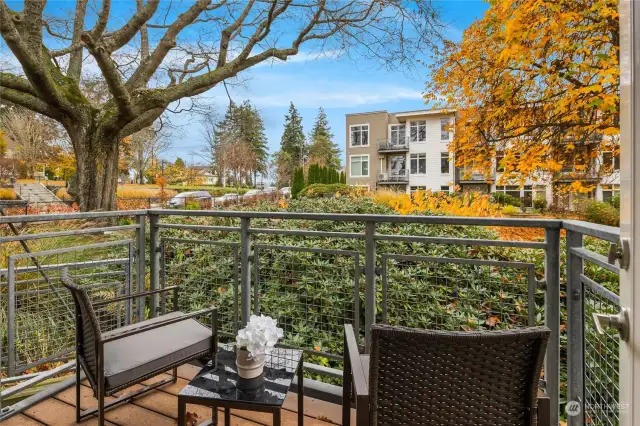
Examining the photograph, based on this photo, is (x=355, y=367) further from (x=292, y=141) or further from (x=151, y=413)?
(x=292, y=141)

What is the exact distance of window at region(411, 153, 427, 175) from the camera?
22.6 metres

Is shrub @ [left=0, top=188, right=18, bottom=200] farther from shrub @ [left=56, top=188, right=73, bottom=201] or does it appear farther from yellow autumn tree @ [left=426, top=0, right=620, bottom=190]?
yellow autumn tree @ [left=426, top=0, right=620, bottom=190]

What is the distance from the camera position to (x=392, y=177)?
23.6 metres

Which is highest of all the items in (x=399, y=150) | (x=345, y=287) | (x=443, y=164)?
(x=399, y=150)

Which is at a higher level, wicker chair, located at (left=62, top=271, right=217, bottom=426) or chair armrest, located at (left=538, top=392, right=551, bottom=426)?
chair armrest, located at (left=538, top=392, right=551, bottom=426)

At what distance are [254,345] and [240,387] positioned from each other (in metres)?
0.18

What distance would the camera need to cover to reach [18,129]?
708 inches

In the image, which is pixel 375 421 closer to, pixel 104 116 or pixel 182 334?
pixel 182 334

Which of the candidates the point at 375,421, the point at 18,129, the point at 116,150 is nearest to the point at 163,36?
the point at 116,150

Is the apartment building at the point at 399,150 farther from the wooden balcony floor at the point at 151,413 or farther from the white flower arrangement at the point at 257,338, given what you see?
the white flower arrangement at the point at 257,338

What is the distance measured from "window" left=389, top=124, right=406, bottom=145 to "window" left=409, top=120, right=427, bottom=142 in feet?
1.92

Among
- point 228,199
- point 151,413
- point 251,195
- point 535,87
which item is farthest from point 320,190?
point 151,413

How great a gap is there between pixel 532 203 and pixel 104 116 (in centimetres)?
1333

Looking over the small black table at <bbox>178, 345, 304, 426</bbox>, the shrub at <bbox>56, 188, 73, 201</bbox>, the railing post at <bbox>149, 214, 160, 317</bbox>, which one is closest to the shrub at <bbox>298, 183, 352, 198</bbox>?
the railing post at <bbox>149, 214, 160, 317</bbox>
